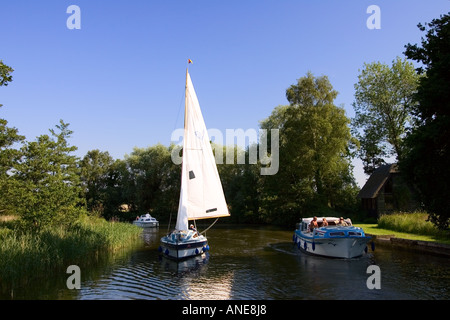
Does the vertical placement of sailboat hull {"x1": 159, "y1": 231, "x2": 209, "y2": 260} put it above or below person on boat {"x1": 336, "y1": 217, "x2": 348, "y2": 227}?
below

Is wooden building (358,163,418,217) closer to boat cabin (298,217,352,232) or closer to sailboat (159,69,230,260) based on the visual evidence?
boat cabin (298,217,352,232)

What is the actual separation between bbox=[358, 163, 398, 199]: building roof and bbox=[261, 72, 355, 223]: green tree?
3340mm

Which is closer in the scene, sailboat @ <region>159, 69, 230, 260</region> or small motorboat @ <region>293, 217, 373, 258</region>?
small motorboat @ <region>293, 217, 373, 258</region>

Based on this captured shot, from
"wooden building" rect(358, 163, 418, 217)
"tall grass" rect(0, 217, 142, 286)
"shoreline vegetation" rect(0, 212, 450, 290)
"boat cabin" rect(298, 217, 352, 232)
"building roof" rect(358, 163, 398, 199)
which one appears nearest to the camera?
"tall grass" rect(0, 217, 142, 286)

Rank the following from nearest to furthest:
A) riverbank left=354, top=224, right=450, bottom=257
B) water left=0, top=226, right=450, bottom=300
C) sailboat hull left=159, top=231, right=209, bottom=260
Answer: water left=0, top=226, right=450, bottom=300 → sailboat hull left=159, top=231, right=209, bottom=260 → riverbank left=354, top=224, right=450, bottom=257

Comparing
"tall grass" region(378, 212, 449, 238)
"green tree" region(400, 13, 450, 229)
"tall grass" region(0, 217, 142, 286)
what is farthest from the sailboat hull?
"tall grass" region(378, 212, 449, 238)

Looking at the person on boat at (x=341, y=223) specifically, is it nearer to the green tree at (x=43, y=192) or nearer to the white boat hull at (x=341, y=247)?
the white boat hull at (x=341, y=247)

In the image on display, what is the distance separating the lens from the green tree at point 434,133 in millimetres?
19984

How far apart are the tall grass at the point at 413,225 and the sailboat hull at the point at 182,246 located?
18.8 metres

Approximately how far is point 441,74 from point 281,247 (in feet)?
62.3

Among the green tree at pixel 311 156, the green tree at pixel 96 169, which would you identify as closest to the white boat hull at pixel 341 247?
the green tree at pixel 311 156

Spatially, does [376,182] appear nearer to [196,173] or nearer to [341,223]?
[341,223]

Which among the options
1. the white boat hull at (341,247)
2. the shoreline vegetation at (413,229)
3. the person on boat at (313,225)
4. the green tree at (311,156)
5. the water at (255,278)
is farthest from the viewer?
the green tree at (311,156)

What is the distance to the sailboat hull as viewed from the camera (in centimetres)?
2378
